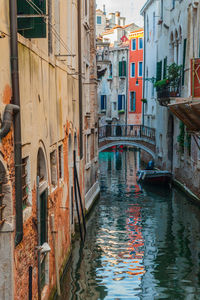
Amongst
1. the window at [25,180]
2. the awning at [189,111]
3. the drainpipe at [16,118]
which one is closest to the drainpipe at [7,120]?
the drainpipe at [16,118]

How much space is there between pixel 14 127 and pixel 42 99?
2.15m

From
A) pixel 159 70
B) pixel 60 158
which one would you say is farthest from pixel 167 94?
pixel 60 158

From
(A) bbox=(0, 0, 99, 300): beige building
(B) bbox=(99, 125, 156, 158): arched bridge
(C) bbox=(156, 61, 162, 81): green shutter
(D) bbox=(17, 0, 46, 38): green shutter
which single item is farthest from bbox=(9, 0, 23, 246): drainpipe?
(B) bbox=(99, 125, 156, 158): arched bridge

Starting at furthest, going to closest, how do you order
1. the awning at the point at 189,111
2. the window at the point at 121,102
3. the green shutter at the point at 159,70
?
1. the window at the point at 121,102
2. the green shutter at the point at 159,70
3. the awning at the point at 189,111

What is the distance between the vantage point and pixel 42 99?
25.2ft

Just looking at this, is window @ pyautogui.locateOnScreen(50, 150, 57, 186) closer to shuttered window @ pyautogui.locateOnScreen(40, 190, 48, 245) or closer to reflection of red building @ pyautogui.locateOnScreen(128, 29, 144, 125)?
shuttered window @ pyautogui.locateOnScreen(40, 190, 48, 245)

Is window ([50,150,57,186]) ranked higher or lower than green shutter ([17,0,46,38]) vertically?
lower

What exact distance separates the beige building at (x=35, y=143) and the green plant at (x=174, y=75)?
9.25 meters

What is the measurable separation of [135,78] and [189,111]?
29770mm

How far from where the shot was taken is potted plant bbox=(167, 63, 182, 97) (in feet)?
69.3

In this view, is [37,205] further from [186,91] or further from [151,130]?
[151,130]

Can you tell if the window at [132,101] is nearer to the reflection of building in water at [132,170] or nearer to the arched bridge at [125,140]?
the reflection of building in water at [132,170]

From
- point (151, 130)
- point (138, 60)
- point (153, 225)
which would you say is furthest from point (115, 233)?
point (138, 60)

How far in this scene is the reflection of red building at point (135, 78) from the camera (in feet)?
139
